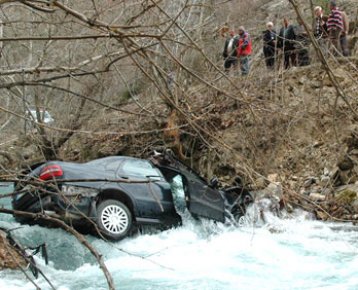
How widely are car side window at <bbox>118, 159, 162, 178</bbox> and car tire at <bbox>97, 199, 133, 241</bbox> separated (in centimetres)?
65

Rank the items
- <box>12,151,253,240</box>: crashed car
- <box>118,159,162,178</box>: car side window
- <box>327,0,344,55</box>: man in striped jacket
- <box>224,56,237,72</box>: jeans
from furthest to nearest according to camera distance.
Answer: <box>224,56,237,72</box>: jeans
<box>118,159,162,178</box>: car side window
<box>12,151,253,240</box>: crashed car
<box>327,0,344,55</box>: man in striped jacket

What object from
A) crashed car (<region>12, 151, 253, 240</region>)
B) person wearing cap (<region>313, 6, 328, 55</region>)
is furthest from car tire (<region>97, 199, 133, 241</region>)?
person wearing cap (<region>313, 6, 328, 55</region>)

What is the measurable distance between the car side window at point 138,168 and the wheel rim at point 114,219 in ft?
2.39

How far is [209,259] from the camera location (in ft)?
37.4

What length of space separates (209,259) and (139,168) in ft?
6.66

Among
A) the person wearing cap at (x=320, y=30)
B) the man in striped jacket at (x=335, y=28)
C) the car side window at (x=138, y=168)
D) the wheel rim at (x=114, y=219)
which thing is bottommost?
the wheel rim at (x=114, y=219)

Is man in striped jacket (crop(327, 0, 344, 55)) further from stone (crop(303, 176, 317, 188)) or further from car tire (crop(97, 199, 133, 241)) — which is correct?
car tire (crop(97, 199, 133, 241))

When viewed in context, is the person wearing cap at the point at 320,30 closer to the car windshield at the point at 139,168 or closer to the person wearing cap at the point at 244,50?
the car windshield at the point at 139,168

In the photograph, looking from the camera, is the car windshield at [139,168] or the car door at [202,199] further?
the car door at [202,199]

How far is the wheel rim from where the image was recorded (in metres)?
11.4

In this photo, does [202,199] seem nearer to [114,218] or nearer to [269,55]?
[114,218]

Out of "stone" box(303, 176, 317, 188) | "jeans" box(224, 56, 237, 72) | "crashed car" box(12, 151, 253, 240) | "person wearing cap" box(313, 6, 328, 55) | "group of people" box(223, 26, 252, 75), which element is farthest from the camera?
"stone" box(303, 176, 317, 188)


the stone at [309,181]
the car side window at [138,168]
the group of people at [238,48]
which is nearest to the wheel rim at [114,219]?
the car side window at [138,168]

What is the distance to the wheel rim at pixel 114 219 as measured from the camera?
11.4 metres
